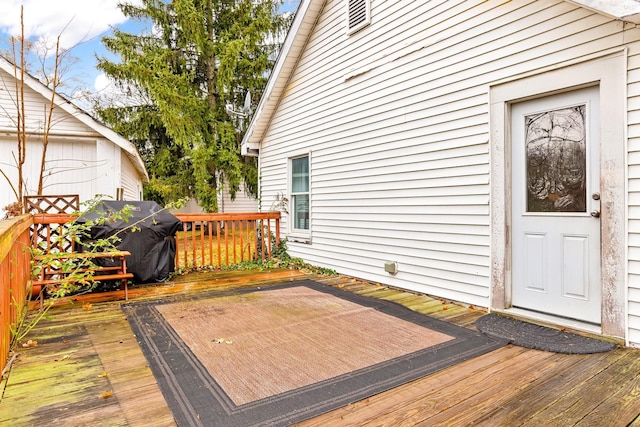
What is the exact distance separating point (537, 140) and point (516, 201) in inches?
23.0

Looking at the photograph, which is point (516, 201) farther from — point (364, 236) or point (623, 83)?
point (364, 236)

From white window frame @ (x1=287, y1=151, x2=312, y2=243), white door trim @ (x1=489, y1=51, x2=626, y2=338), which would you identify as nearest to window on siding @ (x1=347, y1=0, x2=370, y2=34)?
white window frame @ (x1=287, y1=151, x2=312, y2=243)

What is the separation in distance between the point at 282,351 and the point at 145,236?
3.07 metres

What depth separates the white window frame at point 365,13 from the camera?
5.14 meters

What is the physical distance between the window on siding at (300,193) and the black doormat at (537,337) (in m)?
3.90

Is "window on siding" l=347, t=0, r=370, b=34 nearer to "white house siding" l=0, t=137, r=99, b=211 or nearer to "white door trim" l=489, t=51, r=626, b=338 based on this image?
"white door trim" l=489, t=51, r=626, b=338

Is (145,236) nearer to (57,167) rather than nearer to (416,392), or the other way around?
(57,167)

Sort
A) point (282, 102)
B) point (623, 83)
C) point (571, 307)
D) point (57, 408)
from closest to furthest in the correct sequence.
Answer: point (57, 408) < point (623, 83) < point (571, 307) < point (282, 102)

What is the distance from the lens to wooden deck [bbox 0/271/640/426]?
1.88 meters

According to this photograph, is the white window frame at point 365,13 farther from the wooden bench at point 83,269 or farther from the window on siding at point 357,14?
the wooden bench at point 83,269

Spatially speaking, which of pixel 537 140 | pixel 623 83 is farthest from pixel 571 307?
pixel 623 83

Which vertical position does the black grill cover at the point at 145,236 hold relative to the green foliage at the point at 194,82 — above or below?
below

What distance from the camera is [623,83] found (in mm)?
2746

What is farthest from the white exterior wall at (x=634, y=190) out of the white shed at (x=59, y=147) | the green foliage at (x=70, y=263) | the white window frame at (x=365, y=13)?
the white shed at (x=59, y=147)
